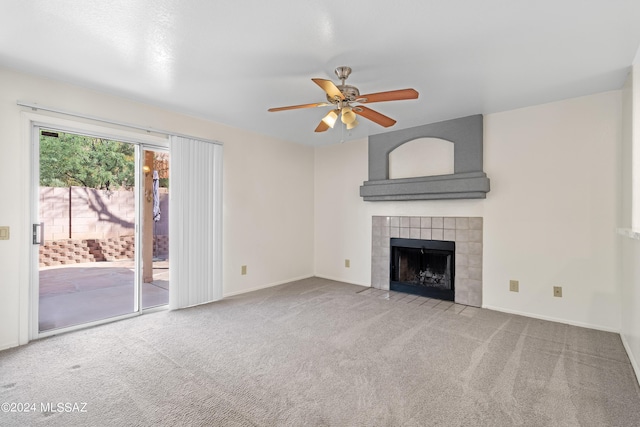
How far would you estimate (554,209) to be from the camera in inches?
125

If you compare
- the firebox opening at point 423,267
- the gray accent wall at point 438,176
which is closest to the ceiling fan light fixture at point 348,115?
the gray accent wall at point 438,176

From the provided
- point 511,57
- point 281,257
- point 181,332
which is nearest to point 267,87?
point 511,57

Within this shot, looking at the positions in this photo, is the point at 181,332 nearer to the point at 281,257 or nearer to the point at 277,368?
the point at 277,368

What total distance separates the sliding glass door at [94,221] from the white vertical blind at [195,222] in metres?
0.27

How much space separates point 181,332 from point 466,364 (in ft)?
7.99

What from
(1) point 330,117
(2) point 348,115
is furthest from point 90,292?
(2) point 348,115

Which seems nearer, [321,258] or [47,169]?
[47,169]

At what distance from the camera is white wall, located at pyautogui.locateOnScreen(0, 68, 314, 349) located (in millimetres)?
2512

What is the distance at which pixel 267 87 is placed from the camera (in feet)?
9.20

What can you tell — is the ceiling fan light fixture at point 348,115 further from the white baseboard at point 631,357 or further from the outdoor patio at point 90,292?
the outdoor patio at point 90,292

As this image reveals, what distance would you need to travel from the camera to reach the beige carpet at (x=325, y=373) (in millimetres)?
1706

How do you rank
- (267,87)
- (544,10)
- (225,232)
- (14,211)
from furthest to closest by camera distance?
(225,232)
(267,87)
(14,211)
(544,10)

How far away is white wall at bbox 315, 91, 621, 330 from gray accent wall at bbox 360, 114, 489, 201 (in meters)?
0.15

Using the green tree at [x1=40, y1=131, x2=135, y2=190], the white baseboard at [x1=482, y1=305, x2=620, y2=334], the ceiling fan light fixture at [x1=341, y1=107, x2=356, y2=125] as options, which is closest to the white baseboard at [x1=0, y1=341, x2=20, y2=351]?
the green tree at [x1=40, y1=131, x2=135, y2=190]
